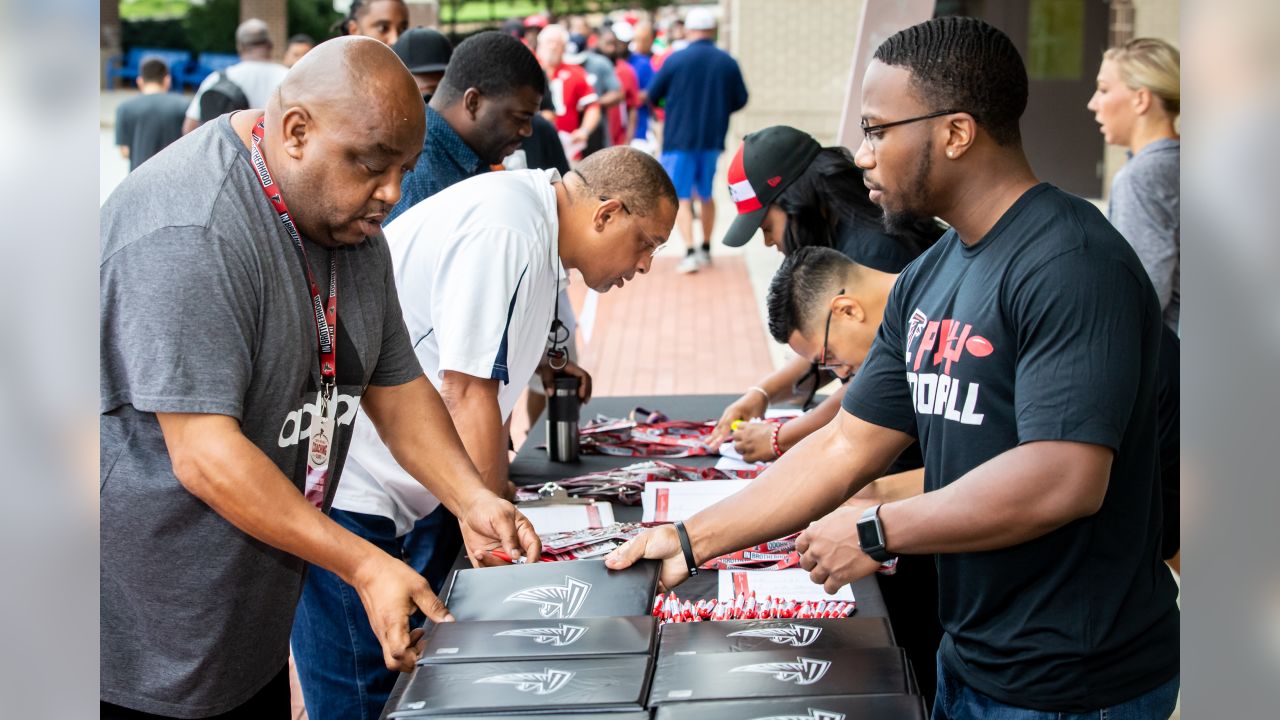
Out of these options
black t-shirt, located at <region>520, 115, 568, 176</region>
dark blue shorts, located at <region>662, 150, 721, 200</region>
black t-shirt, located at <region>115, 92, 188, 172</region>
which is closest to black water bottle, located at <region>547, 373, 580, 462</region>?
black t-shirt, located at <region>520, 115, 568, 176</region>

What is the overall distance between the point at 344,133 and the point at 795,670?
985 mm

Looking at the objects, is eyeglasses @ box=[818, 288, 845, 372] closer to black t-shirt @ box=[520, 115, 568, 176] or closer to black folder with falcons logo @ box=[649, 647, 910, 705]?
black folder with falcons logo @ box=[649, 647, 910, 705]

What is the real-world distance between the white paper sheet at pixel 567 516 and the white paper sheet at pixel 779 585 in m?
0.44

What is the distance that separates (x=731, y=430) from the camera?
3484 millimetres

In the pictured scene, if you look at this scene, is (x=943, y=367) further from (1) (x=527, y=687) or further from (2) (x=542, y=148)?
(2) (x=542, y=148)

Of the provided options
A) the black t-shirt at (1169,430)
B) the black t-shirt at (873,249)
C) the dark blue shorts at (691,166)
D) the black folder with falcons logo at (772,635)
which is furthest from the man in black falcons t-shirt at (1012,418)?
the dark blue shorts at (691,166)

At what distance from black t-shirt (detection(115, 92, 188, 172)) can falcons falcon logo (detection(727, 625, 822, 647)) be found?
796cm

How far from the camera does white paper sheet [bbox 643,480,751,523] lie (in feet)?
8.96

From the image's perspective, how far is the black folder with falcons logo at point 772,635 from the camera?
1.71 m

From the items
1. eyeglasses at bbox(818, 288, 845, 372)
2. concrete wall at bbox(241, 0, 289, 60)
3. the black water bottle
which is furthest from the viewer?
concrete wall at bbox(241, 0, 289, 60)

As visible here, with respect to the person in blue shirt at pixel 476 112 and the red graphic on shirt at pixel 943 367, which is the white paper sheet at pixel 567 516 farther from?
the person in blue shirt at pixel 476 112

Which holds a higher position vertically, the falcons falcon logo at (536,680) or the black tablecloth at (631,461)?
the falcons falcon logo at (536,680)

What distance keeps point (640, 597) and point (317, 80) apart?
937 mm
